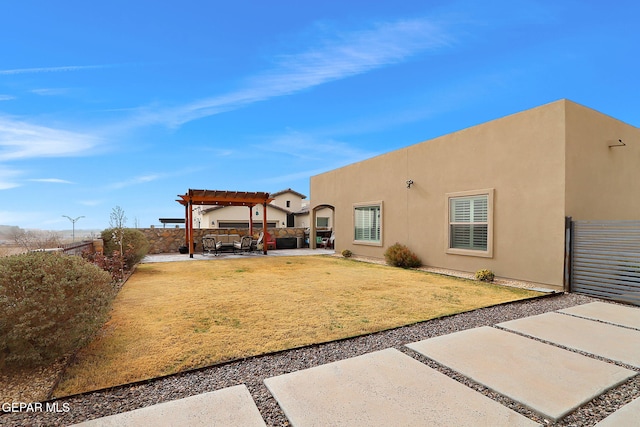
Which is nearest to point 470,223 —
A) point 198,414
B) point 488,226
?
point 488,226

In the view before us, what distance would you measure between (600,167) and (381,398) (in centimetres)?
910

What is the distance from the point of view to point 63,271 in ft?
11.0

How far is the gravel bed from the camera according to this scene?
2.25 metres

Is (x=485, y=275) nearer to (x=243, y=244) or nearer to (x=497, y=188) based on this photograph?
(x=497, y=188)

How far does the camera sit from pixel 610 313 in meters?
5.09

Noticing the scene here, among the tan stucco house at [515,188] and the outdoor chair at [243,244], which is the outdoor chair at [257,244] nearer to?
the outdoor chair at [243,244]

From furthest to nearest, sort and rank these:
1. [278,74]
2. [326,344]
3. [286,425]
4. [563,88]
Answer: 1. [278,74]
2. [563,88]
3. [326,344]
4. [286,425]

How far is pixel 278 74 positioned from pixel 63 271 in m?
9.94

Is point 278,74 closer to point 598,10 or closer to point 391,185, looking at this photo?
point 391,185

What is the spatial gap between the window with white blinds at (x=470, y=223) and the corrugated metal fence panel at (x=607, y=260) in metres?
1.98

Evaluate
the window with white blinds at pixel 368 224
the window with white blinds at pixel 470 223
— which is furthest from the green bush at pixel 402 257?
the window with white blinds at pixel 368 224

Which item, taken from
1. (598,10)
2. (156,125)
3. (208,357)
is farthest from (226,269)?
(598,10)

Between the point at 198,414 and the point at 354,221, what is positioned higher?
the point at 354,221

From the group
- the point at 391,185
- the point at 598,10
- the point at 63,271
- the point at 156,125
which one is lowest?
the point at 63,271
